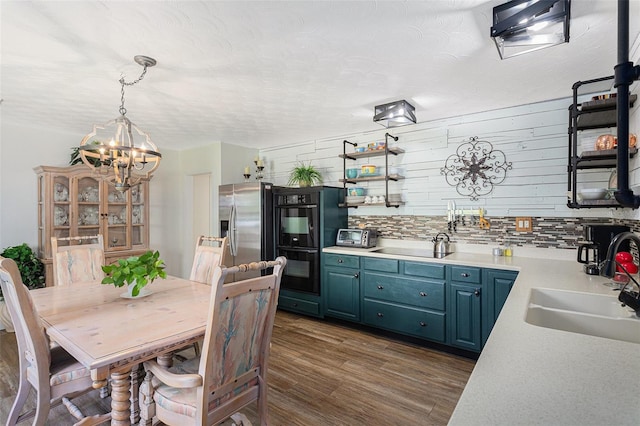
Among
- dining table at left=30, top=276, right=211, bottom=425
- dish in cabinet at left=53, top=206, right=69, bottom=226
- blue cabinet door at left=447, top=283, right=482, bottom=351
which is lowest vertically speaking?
blue cabinet door at left=447, top=283, right=482, bottom=351

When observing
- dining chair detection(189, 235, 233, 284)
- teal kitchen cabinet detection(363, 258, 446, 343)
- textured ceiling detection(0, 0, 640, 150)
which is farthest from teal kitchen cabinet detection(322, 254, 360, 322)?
textured ceiling detection(0, 0, 640, 150)

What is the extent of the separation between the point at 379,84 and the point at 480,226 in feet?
6.02

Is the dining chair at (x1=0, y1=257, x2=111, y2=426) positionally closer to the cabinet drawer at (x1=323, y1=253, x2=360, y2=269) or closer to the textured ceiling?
the textured ceiling

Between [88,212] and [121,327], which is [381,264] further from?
[88,212]

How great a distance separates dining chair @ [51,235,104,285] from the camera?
2707mm

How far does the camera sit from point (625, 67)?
70 cm

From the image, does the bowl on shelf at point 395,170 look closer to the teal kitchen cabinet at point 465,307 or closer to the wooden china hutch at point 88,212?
the teal kitchen cabinet at point 465,307

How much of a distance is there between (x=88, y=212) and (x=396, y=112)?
380 cm

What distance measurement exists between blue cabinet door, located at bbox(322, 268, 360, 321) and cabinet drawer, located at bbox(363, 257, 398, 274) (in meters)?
0.16

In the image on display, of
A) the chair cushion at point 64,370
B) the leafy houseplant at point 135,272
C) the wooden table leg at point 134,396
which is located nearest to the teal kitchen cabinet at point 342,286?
the leafy houseplant at point 135,272

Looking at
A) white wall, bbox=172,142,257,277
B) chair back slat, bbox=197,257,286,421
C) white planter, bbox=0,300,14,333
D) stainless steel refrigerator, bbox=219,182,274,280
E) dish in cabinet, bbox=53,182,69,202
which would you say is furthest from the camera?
white wall, bbox=172,142,257,277

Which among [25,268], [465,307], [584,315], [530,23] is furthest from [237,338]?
[25,268]

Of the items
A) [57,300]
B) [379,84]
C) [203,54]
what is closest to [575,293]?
[379,84]

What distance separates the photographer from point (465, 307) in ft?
9.61
